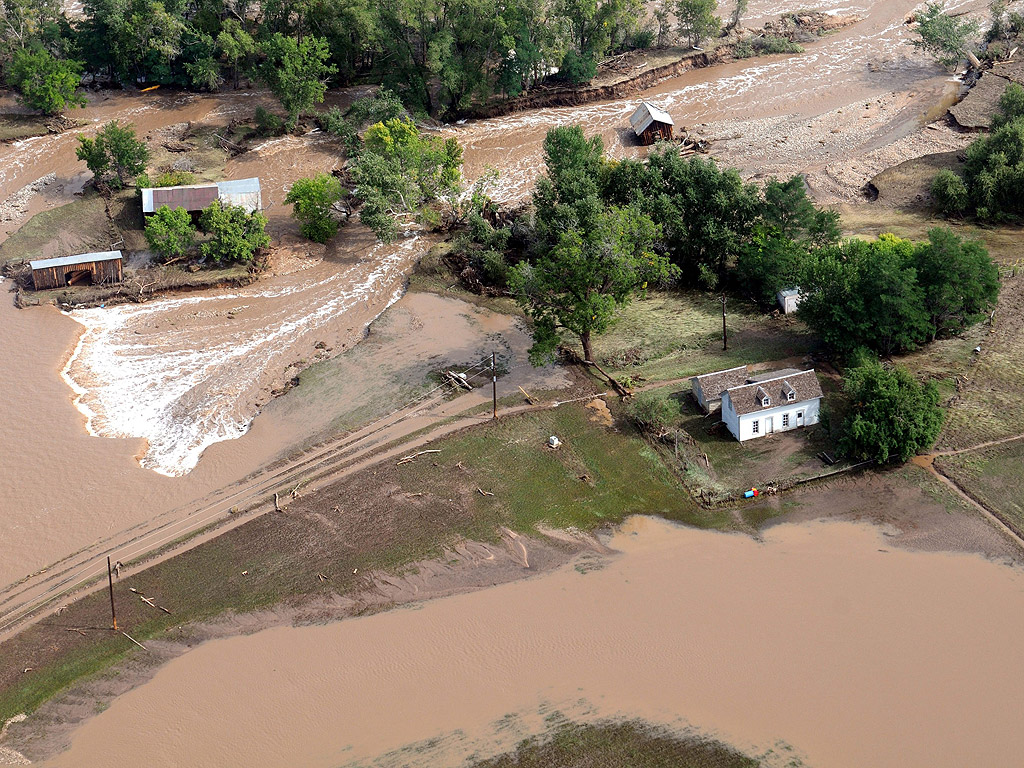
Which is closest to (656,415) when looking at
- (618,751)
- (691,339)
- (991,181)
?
(691,339)

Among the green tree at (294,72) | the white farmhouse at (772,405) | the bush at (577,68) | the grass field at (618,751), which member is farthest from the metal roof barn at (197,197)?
the grass field at (618,751)

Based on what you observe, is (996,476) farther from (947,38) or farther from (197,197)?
(947,38)

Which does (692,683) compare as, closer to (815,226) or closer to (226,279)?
(815,226)

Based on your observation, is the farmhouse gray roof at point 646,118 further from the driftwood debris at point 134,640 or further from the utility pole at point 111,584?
the driftwood debris at point 134,640

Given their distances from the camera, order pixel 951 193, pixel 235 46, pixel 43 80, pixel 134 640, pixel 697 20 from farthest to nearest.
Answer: pixel 697 20
pixel 235 46
pixel 43 80
pixel 951 193
pixel 134 640

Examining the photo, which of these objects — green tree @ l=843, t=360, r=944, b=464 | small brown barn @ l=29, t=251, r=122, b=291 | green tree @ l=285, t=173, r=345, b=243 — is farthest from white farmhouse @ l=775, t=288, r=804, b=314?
small brown barn @ l=29, t=251, r=122, b=291

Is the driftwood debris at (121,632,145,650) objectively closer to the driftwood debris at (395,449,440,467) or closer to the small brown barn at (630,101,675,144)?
the driftwood debris at (395,449,440,467)
